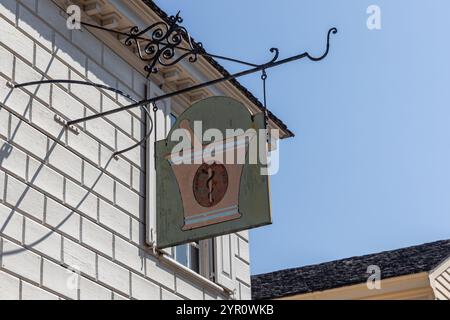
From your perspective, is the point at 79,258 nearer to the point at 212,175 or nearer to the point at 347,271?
the point at 212,175

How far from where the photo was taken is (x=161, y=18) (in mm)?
13266

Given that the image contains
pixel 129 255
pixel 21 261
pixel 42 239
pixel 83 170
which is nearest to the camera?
pixel 21 261

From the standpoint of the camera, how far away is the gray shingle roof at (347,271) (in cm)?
1955

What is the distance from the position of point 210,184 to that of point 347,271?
31.7 ft

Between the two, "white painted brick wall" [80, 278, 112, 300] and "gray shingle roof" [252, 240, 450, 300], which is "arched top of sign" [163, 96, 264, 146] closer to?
"white painted brick wall" [80, 278, 112, 300]

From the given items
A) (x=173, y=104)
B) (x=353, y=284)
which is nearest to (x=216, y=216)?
(x=173, y=104)

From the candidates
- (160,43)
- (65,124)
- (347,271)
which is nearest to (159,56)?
(160,43)

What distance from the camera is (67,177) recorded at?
38.1 ft

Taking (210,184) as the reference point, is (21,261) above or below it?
below

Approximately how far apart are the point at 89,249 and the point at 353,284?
8.77m

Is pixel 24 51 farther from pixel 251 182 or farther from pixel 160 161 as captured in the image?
pixel 251 182

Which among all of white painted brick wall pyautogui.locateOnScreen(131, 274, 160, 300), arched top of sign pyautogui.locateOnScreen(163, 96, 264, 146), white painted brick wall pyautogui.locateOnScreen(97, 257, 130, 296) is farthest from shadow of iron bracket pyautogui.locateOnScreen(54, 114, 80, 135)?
white painted brick wall pyautogui.locateOnScreen(131, 274, 160, 300)

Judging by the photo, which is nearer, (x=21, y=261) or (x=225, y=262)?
(x=21, y=261)

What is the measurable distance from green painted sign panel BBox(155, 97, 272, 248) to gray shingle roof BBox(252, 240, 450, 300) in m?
8.47
